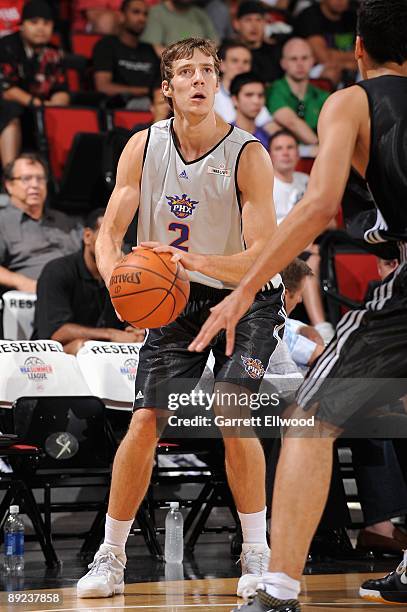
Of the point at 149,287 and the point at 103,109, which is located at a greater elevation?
the point at 103,109

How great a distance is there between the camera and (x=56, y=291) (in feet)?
22.3

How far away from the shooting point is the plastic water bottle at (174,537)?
563cm

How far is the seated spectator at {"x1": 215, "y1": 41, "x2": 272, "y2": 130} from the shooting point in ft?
30.0

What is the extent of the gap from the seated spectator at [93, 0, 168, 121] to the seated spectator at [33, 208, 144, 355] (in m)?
2.91

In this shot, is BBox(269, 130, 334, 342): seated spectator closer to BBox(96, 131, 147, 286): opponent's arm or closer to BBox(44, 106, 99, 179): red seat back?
BBox(44, 106, 99, 179): red seat back

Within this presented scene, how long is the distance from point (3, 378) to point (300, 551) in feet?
9.81

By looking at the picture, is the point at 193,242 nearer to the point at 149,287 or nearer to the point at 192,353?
the point at 192,353

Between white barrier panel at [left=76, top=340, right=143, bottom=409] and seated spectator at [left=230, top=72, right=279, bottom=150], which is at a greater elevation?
seated spectator at [left=230, top=72, right=279, bottom=150]

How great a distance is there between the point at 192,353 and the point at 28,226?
3.41 meters

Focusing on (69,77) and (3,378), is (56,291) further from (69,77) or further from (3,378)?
(69,77)

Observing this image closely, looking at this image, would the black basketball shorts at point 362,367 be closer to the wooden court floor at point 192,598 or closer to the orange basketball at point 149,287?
the orange basketball at point 149,287

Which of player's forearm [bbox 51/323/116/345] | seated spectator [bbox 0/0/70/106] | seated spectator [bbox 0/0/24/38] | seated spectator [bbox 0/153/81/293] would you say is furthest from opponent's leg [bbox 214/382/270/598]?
seated spectator [bbox 0/0/24/38]

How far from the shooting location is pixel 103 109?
9109 millimetres

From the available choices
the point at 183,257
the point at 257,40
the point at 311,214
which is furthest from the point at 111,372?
the point at 257,40
